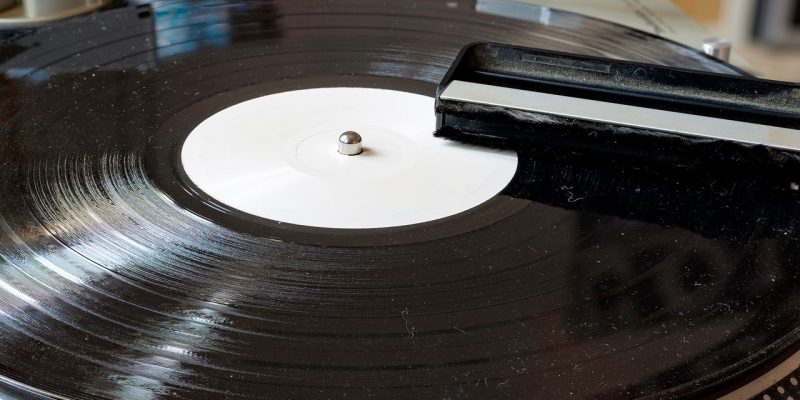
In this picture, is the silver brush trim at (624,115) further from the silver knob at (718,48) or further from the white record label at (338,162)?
the silver knob at (718,48)

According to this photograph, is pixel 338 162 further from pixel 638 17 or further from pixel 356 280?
pixel 638 17

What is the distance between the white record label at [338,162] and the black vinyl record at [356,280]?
24mm

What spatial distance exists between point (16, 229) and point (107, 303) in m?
0.16

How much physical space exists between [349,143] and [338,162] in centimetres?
2

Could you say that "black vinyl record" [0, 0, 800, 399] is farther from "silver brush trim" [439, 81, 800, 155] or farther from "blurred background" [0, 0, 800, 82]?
"blurred background" [0, 0, 800, 82]

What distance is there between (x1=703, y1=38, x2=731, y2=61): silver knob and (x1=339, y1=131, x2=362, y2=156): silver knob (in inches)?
20.1

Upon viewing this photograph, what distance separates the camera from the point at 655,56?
123 centimetres

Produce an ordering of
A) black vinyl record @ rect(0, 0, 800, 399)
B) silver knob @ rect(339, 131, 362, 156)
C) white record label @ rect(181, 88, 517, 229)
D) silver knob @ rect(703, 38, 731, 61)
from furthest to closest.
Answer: silver knob @ rect(703, 38, 731, 61)
silver knob @ rect(339, 131, 362, 156)
white record label @ rect(181, 88, 517, 229)
black vinyl record @ rect(0, 0, 800, 399)

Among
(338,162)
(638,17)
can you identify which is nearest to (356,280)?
(338,162)

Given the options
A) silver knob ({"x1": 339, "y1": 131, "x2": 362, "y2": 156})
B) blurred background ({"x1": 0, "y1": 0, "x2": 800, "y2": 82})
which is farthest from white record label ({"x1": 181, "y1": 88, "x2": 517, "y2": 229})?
blurred background ({"x1": 0, "y1": 0, "x2": 800, "y2": 82})

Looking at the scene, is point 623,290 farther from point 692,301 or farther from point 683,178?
point 683,178

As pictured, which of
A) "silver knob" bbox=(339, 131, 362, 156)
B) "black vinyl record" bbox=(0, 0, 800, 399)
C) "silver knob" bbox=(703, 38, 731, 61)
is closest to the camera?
"black vinyl record" bbox=(0, 0, 800, 399)

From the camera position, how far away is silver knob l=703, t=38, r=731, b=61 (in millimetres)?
1249

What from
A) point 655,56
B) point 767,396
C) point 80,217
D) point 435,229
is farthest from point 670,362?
point 655,56
